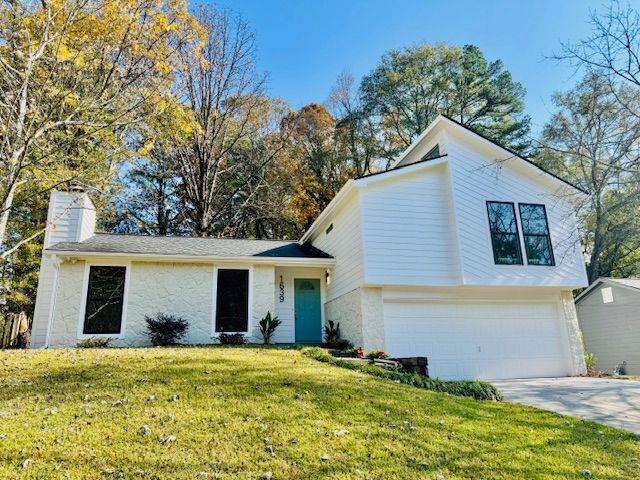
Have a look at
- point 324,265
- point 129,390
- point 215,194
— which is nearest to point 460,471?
point 129,390

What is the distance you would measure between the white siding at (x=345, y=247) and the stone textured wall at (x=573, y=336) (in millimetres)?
6735

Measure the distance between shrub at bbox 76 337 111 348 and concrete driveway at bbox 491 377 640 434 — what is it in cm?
986

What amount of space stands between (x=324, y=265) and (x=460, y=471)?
958cm

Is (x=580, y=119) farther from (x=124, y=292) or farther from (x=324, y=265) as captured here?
(x=124, y=292)

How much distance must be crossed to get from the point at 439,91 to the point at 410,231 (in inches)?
648

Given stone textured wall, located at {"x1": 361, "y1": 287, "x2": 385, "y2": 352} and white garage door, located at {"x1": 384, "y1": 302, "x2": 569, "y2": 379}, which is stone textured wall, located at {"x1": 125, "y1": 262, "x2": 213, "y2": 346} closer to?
stone textured wall, located at {"x1": 361, "y1": 287, "x2": 385, "y2": 352}

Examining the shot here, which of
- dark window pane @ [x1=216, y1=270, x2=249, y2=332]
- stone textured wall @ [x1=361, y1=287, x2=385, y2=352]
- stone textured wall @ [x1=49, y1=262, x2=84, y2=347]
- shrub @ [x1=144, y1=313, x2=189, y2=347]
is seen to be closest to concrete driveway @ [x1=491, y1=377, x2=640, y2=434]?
stone textured wall @ [x1=361, y1=287, x2=385, y2=352]

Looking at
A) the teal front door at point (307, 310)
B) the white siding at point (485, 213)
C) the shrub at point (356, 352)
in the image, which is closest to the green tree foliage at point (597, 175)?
the white siding at point (485, 213)

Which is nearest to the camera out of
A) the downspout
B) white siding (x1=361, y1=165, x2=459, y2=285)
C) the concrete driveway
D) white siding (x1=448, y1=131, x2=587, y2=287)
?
the concrete driveway

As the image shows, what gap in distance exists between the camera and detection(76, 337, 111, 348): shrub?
10732 mm

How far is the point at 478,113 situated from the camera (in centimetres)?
2475

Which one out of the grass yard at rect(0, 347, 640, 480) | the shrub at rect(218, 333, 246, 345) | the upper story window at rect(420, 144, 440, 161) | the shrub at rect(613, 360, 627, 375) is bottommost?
the shrub at rect(613, 360, 627, 375)

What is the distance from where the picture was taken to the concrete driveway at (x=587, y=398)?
651 cm

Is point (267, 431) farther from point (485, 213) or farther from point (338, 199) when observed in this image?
point (485, 213)
